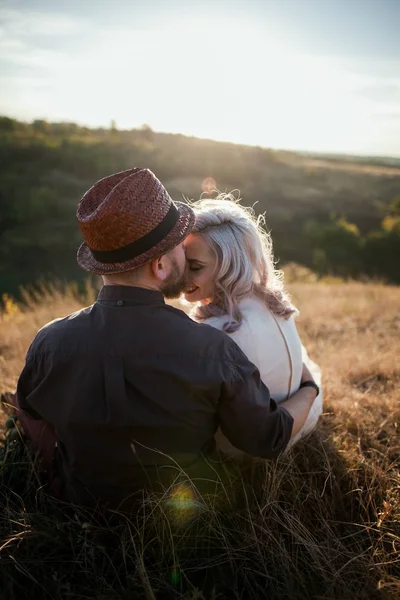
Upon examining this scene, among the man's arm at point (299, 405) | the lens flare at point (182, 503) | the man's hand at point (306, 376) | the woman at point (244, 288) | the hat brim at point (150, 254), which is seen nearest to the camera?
the hat brim at point (150, 254)

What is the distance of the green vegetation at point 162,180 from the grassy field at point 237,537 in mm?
25261

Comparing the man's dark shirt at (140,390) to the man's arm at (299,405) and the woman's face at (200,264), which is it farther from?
the woman's face at (200,264)

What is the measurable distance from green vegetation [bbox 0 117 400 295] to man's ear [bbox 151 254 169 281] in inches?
1003

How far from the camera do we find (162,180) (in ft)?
123

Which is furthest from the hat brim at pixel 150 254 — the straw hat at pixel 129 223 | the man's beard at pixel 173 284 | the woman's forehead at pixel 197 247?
the woman's forehead at pixel 197 247

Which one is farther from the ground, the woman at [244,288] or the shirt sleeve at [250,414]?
the woman at [244,288]

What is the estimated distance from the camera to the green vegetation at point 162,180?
34656 millimetres

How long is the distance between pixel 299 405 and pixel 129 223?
1263 mm

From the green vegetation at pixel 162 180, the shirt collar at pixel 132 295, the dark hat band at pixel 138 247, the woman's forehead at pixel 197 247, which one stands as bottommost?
the green vegetation at pixel 162 180

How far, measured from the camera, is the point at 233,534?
7.07ft

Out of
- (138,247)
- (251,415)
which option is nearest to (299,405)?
(251,415)

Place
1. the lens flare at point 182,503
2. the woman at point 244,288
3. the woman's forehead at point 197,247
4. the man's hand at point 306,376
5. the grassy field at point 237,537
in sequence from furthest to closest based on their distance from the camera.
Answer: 1. the man's hand at point 306,376
2. the woman's forehead at point 197,247
3. the woman at point 244,288
4. the lens flare at point 182,503
5. the grassy field at point 237,537

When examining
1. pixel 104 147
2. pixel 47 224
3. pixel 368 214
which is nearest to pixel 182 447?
pixel 47 224

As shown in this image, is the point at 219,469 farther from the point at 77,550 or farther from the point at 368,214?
the point at 368,214
